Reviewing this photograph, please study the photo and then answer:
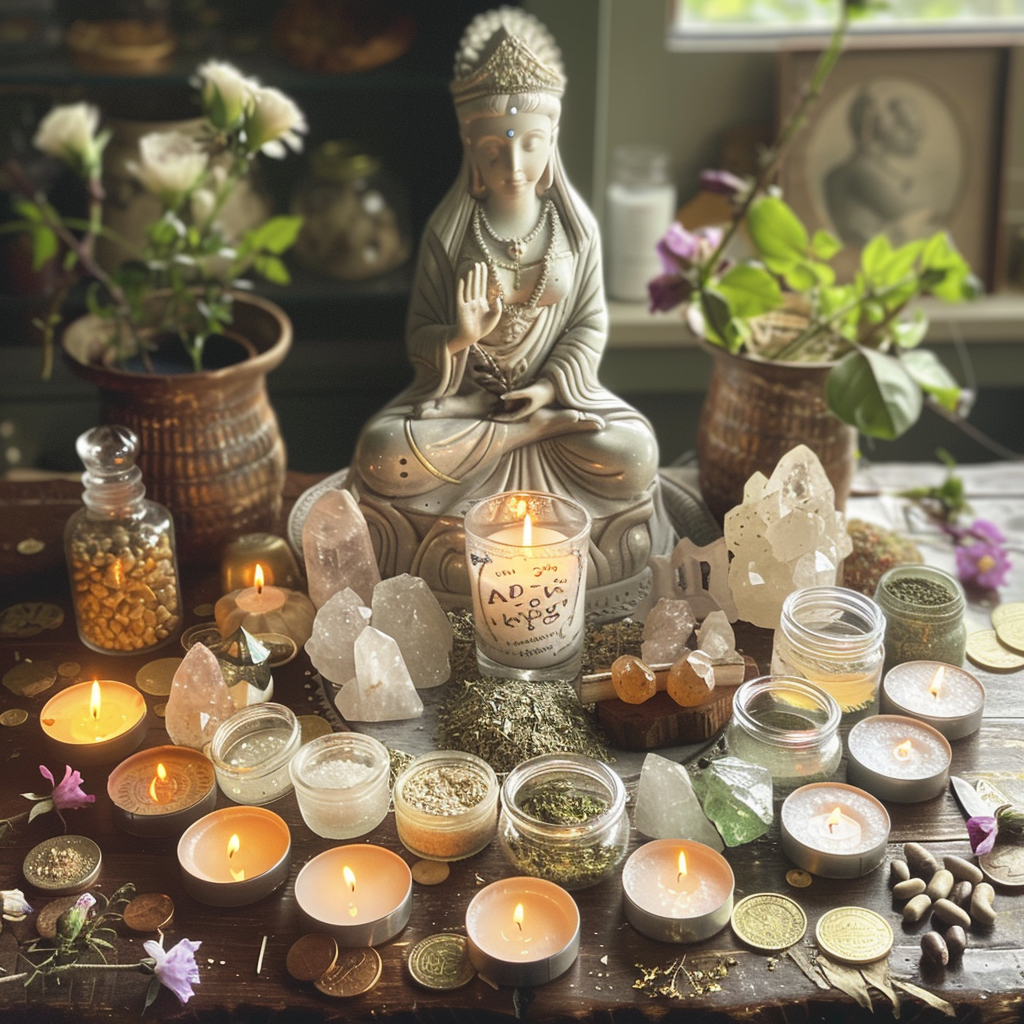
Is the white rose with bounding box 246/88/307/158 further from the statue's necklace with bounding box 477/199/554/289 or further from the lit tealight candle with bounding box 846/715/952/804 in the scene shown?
the lit tealight candle with bounding box 846/715/952/804

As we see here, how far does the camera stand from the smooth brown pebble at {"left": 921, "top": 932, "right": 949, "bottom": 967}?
100 centimetres

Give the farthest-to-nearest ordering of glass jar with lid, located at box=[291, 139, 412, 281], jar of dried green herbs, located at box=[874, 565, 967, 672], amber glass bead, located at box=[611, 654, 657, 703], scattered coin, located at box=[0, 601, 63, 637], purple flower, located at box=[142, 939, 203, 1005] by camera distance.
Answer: glass jar with lid, located at box=[291, 139, 412, 281] → scattered coin, located at box=[0, 601, 63, 637] → jar of dried green herbs, located at box=[874, 565, 967, 672] → amber glass bead, located at box=[611, 654, 657, 703] → purple flower, located at box=[142, 939, 203, 1005]

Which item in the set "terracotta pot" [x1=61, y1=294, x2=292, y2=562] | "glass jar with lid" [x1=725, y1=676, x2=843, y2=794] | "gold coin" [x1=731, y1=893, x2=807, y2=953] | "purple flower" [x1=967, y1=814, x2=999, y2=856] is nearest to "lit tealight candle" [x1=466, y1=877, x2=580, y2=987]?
"gold coin" [x1=731, y1=893, x2=807, y2=953]

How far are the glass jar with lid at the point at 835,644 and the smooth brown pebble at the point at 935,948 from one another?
26 centimetres

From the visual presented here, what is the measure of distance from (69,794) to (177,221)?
0.76 meters

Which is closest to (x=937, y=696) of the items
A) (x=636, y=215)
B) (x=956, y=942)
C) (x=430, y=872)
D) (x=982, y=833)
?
(x=982, y=833)

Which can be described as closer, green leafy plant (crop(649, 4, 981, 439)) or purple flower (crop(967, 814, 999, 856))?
purple flower (crop(967, 814, 999, 856))

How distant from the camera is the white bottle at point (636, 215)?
2.37 m

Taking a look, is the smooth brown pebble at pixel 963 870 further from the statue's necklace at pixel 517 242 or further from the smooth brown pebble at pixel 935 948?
the statue's necklace at pixel 517 242

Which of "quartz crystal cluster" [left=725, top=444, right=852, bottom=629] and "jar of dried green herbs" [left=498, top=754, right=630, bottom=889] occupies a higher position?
"quartz crystal cluster" [left=725, top=444, right=852, bottom=629]

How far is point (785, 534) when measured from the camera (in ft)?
4.35

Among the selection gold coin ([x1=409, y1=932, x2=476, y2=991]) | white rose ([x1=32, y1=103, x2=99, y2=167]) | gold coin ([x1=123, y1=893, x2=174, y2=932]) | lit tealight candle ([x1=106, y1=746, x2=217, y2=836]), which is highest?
white rose ([x1=32, y1=103, x2=99, y2=167])

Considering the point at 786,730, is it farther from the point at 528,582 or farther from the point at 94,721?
the point at 94,721

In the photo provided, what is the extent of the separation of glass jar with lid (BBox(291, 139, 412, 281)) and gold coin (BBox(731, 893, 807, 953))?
5.05 feet
